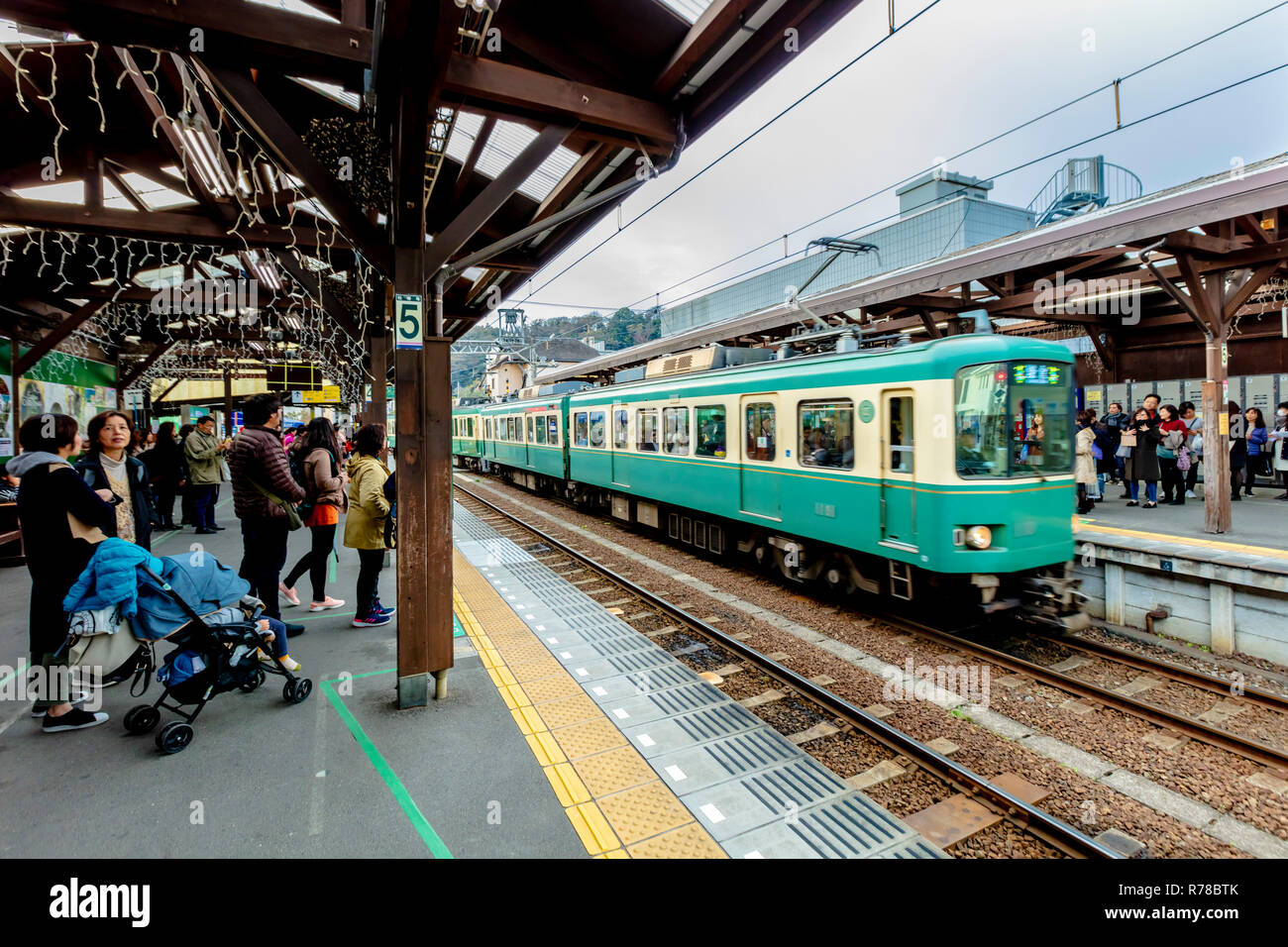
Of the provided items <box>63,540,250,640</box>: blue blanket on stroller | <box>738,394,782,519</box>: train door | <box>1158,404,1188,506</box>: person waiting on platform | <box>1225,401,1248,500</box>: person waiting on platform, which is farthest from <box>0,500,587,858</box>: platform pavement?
<box>1225,401,1248,500</box>: person waiting on platform

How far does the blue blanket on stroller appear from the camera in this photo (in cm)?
333

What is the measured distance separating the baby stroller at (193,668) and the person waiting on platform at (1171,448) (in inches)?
465

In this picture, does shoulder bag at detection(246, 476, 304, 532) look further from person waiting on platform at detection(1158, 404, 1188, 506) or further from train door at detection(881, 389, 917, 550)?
person waiting on platform at detection(1158, 404, 1188, 506)

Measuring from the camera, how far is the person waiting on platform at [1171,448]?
30.1 ft

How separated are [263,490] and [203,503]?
653cm

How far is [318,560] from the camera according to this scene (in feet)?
19.5

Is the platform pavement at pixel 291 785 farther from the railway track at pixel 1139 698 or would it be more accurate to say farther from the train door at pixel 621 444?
the train door at pixel 621 444

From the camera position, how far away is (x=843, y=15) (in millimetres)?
3305

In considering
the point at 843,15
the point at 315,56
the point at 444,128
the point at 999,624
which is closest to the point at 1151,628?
the point at 999,624

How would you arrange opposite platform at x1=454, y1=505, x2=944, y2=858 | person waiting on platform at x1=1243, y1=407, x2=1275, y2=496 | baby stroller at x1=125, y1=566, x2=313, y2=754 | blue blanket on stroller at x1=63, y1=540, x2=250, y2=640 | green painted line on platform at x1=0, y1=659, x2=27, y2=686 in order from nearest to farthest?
opposite platform at x1=454, y1=505, x2=944, y2=858, blue blanket on stroller at x1=63, y1=540, x2=250, y2=640, baby stroller at x1=125, y1=566, x2=313, y2=754, green painted line on platform at x1=0, y1=659, x2=27, y2=686, person waiting on platform at x1=1243, y1=407, x2=1275, y2=496

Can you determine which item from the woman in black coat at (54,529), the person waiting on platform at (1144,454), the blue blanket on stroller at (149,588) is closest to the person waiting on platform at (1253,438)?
the person waiting on platform at (1144,454)

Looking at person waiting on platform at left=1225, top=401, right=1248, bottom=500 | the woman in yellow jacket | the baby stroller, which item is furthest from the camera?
person waiting on platform at left=1225, top=401, right=1248, bottom=500

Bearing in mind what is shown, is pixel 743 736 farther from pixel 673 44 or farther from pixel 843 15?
pixel 673 44

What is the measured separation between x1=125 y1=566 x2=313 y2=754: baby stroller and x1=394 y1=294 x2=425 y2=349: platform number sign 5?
1965mm
